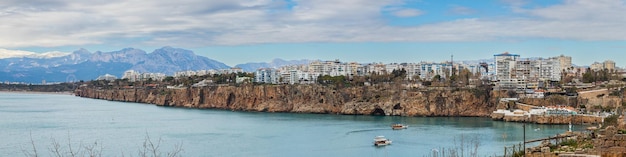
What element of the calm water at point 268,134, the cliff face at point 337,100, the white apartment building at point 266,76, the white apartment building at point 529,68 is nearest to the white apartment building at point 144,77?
the white apartment building at point 266,76

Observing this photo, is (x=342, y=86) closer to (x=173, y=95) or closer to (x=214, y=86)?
(x=214, y=86)

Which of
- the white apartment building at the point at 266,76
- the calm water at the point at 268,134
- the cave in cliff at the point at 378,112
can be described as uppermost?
the white apartment building at the point at 266,76

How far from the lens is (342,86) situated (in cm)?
4525

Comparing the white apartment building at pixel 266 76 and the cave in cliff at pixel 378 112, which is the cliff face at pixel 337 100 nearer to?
the cave in cliff at pixel 378 112

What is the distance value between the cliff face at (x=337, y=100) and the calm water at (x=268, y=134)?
6.90 ft

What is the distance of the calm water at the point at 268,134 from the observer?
21.3 meters

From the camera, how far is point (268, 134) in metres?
27.0

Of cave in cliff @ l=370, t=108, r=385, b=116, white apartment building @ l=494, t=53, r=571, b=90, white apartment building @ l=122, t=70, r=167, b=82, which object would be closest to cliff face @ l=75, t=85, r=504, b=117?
cave in cliff @ l=370, t=108, r=385, b=116

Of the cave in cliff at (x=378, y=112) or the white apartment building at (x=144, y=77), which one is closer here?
the cave in cliff at (x=378, y=112)

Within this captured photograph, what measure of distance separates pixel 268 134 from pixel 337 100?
52.3 ft

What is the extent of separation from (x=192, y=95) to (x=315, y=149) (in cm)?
3421

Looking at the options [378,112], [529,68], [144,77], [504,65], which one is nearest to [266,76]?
[504,65]

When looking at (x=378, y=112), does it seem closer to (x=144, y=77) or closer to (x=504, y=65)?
(x=504, y=65)

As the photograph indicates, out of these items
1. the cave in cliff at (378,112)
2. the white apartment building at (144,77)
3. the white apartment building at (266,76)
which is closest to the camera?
the cave in cliff at (378,112)
